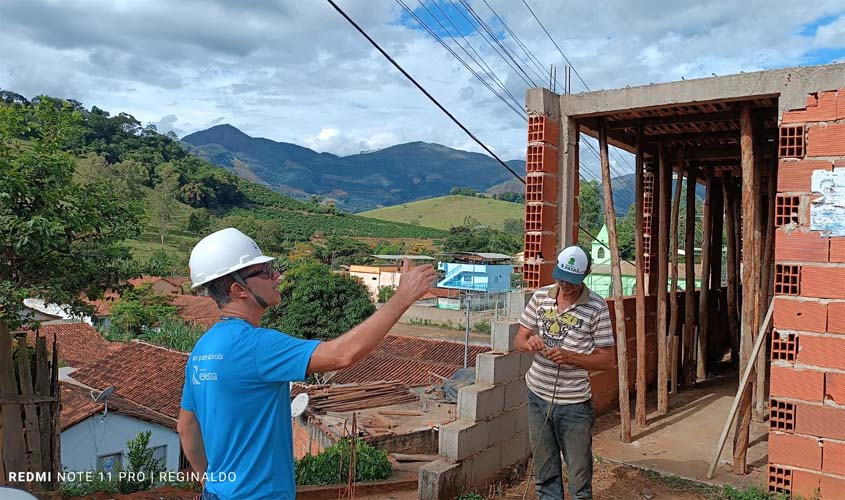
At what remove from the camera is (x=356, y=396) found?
14.5 meters

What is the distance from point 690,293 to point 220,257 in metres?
7.98

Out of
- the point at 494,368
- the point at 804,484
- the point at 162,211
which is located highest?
the point at 162,211

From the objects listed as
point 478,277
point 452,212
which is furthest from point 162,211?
point 452,212

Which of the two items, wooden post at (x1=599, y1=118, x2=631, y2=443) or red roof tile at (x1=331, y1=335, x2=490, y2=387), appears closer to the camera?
wooden post at (x1=599, y1=118, x2=631, y2=443)

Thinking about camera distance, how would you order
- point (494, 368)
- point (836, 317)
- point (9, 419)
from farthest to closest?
1. point (9, 419)
2. point (494, 368)
3. point (836, 317)

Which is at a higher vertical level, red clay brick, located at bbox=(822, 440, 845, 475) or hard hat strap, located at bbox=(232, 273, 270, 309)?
hard hat strap, located at bbox=(232, 273, 270, 309)

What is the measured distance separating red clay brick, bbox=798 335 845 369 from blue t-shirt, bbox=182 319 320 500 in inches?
182

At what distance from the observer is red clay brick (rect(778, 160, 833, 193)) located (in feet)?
16.6

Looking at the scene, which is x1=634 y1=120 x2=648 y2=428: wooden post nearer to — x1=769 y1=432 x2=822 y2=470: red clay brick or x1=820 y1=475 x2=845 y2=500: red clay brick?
x1=769 y1=432 x2=822 y2=470: red clay brick

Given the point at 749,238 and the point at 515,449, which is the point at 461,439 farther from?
the point at 749,238

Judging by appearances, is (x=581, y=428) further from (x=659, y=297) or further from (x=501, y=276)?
(x=501, y=276)

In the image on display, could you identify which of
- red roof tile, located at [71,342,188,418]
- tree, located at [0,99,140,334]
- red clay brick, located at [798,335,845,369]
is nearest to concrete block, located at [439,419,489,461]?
red clay brick, located at [798,335,845,369]

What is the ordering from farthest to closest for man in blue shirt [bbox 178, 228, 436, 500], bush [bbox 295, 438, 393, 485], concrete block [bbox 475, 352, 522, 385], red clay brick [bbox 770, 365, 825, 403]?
bush [bbox 295, 438, 393, 485] < concrete block [bbox 475, 352, 522, 385] < red clay brick [bbox 770, 365, 825, 403] < man in blue shirt [bbox 178, 228, 436, 500]

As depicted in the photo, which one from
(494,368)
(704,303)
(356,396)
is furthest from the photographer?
(356,396)
